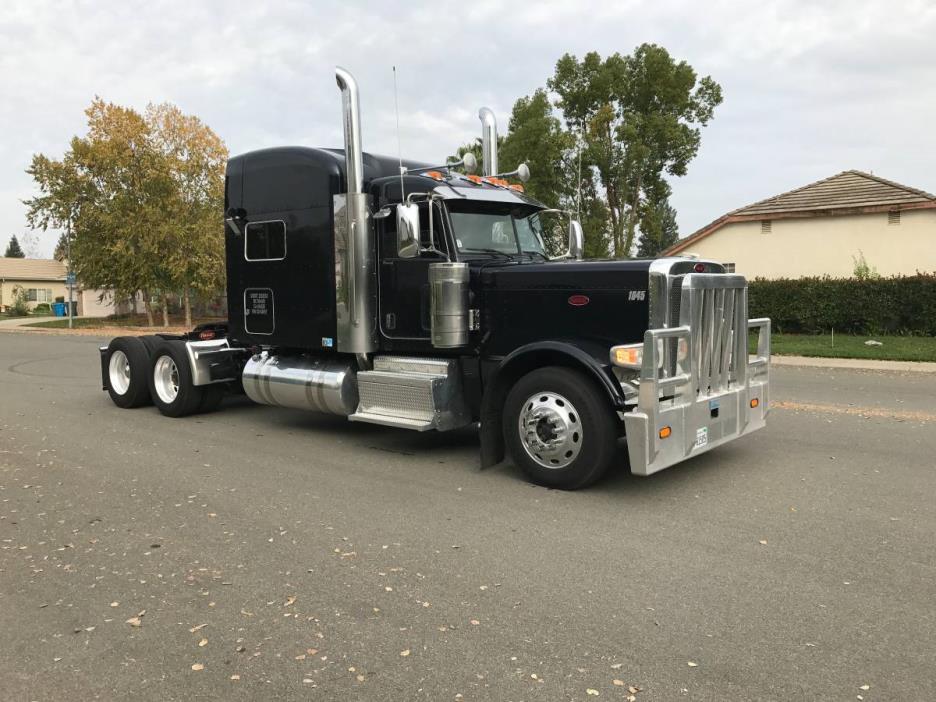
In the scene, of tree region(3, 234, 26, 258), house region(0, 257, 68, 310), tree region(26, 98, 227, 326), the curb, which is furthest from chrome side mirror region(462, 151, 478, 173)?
tree region(3, 234, 26, 258)

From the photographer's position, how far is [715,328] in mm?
6113

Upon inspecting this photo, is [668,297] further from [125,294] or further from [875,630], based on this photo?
[125,294]

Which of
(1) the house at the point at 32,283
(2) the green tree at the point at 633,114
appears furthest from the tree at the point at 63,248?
(2) the green tree at the point at 633,114

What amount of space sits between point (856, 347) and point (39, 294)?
6454 centimetres

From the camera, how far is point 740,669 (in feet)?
10.4

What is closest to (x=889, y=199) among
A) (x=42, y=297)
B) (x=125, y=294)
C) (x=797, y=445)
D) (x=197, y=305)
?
(x=797, y=445)

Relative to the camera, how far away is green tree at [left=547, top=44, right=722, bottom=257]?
3622 centimetres

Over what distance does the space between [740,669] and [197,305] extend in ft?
149

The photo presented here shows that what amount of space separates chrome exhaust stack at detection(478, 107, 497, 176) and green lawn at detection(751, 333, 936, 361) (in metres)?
8.00

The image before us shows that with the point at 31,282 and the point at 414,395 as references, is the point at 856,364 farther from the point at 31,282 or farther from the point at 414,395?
→ the point at 31,282

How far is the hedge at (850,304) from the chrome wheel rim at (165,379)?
17778mm

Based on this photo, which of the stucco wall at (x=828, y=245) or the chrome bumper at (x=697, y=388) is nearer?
the chrome bumper at (x=697, y=388)

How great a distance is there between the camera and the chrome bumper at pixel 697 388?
5.31 metres

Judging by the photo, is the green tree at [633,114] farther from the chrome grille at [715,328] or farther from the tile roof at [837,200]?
the chrome grille at [715,328]
